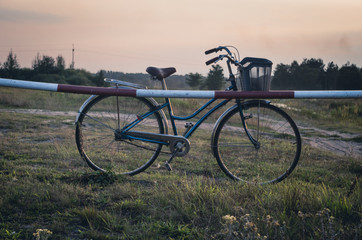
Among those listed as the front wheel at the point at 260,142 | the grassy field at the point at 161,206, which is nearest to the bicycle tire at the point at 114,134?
the grassy field at the point at 161,206

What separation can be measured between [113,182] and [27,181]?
918 mm

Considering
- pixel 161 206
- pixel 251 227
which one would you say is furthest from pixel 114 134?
pixel 251 227

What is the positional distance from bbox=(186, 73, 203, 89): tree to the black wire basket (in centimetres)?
4410

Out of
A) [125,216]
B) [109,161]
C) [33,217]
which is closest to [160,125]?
[109,161]

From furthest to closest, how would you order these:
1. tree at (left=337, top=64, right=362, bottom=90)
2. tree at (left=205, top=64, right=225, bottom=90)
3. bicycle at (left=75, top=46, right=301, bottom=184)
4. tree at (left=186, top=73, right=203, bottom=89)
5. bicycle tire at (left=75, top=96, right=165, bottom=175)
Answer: tree at (left=186, top=73, right=203, bottom=89), tree at (left=205, top=64, right=225, bottom=90), tree at (left=337, top=64, right=362, bottom=90), bicycle tire at (left=75, top=96, right=165, bottom=175), bicycle at (left=75, top=46, right=301, bottom=184)

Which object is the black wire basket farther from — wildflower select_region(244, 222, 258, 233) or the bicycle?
wildflower select_region(244, 222, 258, 233)

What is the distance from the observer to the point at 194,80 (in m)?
48.8

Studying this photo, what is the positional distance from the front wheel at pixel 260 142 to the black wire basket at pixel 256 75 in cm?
29

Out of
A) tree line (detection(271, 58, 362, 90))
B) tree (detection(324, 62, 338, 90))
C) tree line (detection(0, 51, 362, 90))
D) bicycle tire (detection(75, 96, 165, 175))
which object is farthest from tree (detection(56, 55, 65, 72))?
bicycle tire (detection(75, 96, 165, 175))

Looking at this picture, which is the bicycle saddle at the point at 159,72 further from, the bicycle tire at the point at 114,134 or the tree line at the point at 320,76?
the tree line at the point at 320,76

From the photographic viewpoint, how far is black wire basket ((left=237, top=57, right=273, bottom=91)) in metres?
3.72

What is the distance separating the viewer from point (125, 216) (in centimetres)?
281

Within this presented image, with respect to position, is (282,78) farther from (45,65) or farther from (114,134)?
(45,65)

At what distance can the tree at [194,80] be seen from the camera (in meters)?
48.0
